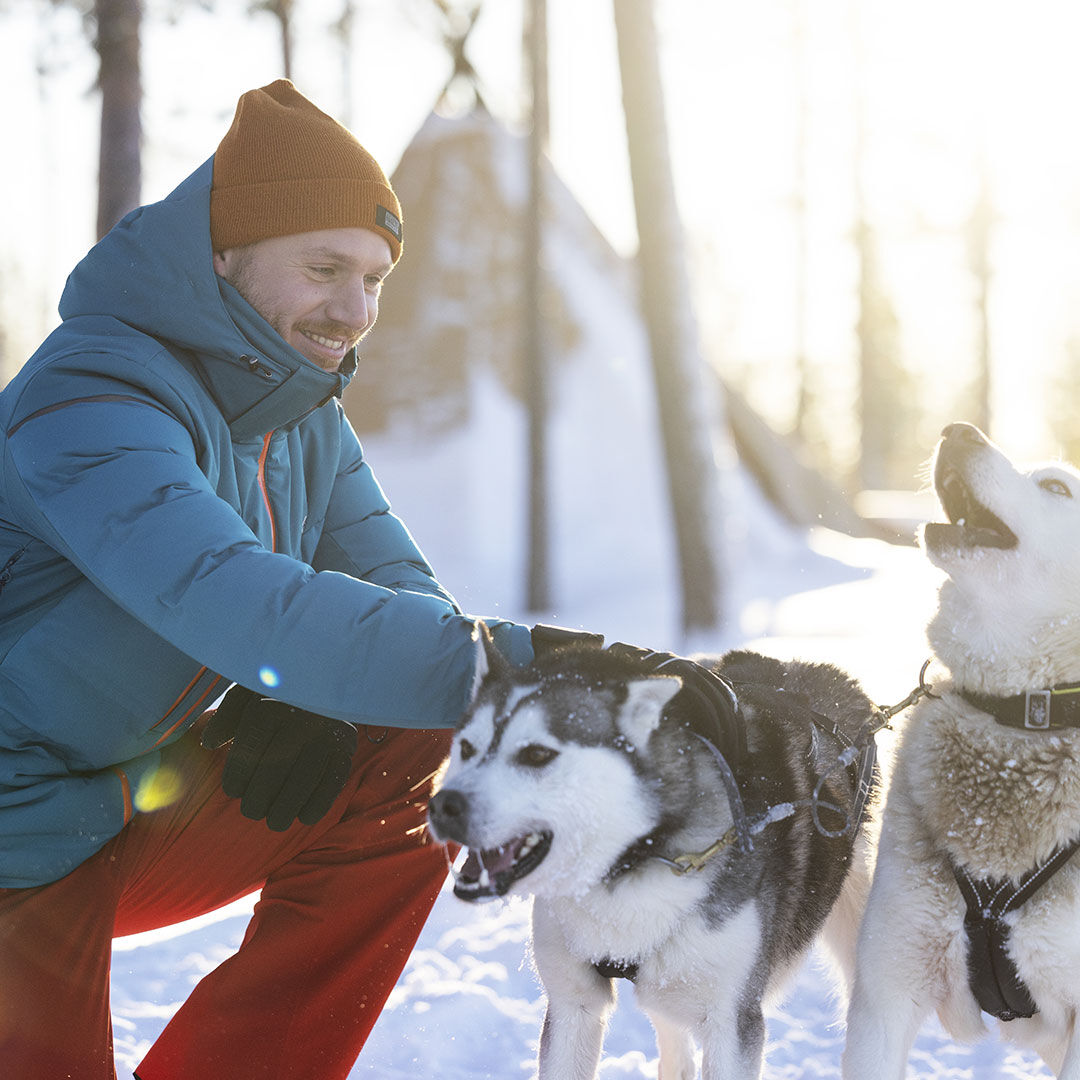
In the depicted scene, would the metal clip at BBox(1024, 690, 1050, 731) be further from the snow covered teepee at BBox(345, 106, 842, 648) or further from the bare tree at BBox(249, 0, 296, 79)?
the snow covered teepee at BBox(345, 106, 842, 648)

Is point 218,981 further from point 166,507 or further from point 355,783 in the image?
point 166,507

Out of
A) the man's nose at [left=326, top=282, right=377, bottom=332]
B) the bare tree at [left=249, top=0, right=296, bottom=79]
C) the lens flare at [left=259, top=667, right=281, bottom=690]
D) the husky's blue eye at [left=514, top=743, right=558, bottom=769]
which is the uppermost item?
the bare tree at [left=249, top=0, right=296, bottom=79]

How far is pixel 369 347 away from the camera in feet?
44.9

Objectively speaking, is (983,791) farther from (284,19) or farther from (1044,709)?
(284,19)

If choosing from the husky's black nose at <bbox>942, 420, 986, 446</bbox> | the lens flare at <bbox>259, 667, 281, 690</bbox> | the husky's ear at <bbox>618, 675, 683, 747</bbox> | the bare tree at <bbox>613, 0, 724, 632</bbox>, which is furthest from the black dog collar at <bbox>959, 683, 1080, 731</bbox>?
the bare tree at <bbox>613, 0, 724, 632</bbox>

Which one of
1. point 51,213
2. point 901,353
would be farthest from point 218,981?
point 901,353

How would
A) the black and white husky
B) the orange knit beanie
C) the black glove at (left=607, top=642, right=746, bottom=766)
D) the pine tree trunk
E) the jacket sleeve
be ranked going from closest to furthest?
the jacket sleeve → the black and white husky → the black glove at (left=607, top=642, right=746, bottom=766) → the orange knit beanie → the pine tree trunk

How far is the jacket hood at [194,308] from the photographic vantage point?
2215mm

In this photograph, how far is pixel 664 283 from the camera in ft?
28.6

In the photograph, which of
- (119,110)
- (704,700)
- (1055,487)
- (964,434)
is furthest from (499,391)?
(704,700)

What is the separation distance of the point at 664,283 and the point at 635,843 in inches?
284

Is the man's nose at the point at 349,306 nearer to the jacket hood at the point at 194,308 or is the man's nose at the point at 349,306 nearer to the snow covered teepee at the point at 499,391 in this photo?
the jacket hood at the point at 194,308

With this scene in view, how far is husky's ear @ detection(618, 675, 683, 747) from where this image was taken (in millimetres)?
1933

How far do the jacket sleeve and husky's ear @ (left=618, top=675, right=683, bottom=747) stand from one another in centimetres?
30
